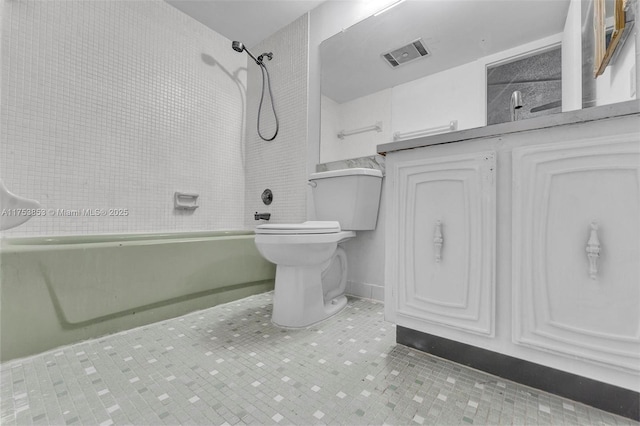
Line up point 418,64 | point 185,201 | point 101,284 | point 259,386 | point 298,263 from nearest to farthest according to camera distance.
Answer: point 259,386, point 101,284, point 298,263, point 418,64, point 185,201

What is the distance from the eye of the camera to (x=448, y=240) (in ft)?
2.81

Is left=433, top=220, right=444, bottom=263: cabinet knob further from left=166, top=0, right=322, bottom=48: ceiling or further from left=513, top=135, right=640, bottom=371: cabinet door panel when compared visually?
left=166, top=0, right=322, bottom=48: ceiling

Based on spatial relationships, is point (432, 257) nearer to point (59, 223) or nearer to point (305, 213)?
point (305, 213)

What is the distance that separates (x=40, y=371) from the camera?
32.9 inches

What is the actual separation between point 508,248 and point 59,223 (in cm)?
217

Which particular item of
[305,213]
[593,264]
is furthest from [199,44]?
[593,264]

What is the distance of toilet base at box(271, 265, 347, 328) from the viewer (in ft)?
3.96

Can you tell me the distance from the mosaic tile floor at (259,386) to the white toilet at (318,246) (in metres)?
0.16

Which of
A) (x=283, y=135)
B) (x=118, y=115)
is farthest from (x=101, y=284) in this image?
(x=283, y=135)

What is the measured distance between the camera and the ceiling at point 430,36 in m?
1.30

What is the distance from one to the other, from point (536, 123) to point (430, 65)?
107cm

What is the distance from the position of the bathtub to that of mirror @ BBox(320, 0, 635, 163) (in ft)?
3.70

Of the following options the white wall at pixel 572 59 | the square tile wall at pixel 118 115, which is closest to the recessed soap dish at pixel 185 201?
the square tile wall at pixel 118 115

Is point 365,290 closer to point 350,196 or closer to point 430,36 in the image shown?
point 350,196
